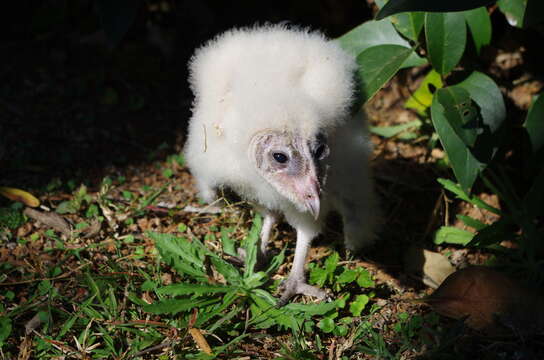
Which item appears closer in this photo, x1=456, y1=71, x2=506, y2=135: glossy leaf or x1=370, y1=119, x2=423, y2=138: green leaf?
x1=456, y1=71, x2=506, y2=135: glossy leaf

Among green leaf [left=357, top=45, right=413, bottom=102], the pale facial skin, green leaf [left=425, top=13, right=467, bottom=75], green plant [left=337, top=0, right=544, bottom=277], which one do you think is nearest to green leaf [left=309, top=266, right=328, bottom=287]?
the pale facial skin

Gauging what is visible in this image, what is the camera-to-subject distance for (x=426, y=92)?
140 inches

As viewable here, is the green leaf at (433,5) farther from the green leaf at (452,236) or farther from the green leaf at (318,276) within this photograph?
the green leaf at (452,236)

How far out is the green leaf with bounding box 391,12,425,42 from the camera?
2.84m

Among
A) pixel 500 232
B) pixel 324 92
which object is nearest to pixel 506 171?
pixel 500 232

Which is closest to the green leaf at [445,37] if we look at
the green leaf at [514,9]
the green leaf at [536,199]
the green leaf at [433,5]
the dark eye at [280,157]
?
the green leaf at [514,9]

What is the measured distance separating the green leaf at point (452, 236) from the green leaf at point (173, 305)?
143cm

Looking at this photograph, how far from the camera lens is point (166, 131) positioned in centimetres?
416

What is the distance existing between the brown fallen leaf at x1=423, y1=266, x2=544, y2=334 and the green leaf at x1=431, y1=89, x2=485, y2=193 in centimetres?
45

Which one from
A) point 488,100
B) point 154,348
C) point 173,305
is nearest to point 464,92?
point 488,100

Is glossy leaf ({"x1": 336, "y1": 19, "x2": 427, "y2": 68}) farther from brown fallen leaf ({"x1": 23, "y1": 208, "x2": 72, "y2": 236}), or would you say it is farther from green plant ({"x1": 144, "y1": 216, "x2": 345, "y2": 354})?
brown fallen leaf ({"x1": 23, "y1": 208, "x2": 72, "y2": 236})

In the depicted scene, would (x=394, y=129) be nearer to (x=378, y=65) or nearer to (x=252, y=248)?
(x=378, y=65)

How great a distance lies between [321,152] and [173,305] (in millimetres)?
970

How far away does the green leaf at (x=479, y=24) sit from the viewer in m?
2.89
